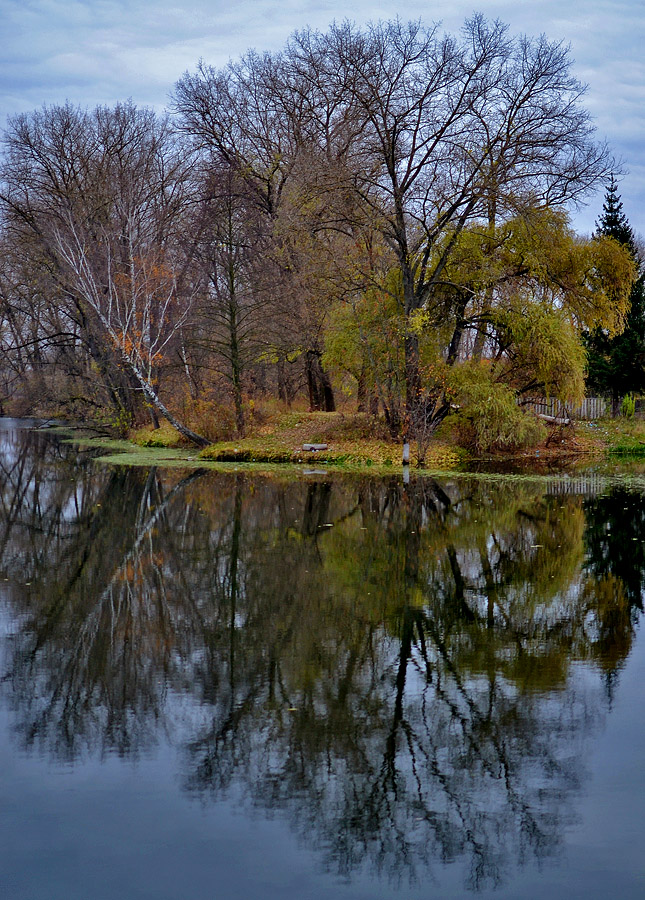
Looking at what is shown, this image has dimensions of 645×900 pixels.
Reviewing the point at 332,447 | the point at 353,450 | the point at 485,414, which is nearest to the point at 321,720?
the point at 353,450

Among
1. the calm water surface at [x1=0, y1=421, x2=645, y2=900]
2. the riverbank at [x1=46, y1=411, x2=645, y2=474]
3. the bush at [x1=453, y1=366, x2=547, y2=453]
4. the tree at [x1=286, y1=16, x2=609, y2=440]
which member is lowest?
the calm water surface at [x1=0, y1=421, x2=645, y2=900]

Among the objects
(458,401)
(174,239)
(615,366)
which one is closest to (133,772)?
(458,401)

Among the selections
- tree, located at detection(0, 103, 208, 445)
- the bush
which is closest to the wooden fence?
the bush

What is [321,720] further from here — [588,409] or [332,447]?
[588,409]

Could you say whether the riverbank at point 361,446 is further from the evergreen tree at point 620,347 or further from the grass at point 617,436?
the evergreen tree at point 620,347

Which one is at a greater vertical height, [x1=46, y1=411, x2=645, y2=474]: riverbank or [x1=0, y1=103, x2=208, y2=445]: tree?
[x1=0, y1=103, x2=208, y2=445]: tree

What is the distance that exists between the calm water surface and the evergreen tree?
28924 millimetres

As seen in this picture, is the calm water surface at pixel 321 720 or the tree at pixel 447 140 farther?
the tree at pixel 447 140

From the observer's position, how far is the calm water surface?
4.41 metres

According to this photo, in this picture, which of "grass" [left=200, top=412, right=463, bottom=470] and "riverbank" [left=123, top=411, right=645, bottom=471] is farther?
"riverbank" [left=123, top=411, right=645, bottom=471]

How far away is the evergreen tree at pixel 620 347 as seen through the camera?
39.4 m

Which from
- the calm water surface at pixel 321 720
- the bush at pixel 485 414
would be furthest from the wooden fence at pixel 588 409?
the calm water surface at pixel 321 720

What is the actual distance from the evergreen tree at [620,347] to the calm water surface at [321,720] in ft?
94.9

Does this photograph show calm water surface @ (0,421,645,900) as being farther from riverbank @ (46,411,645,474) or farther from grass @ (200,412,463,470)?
grass @ (200,412,463,470)
